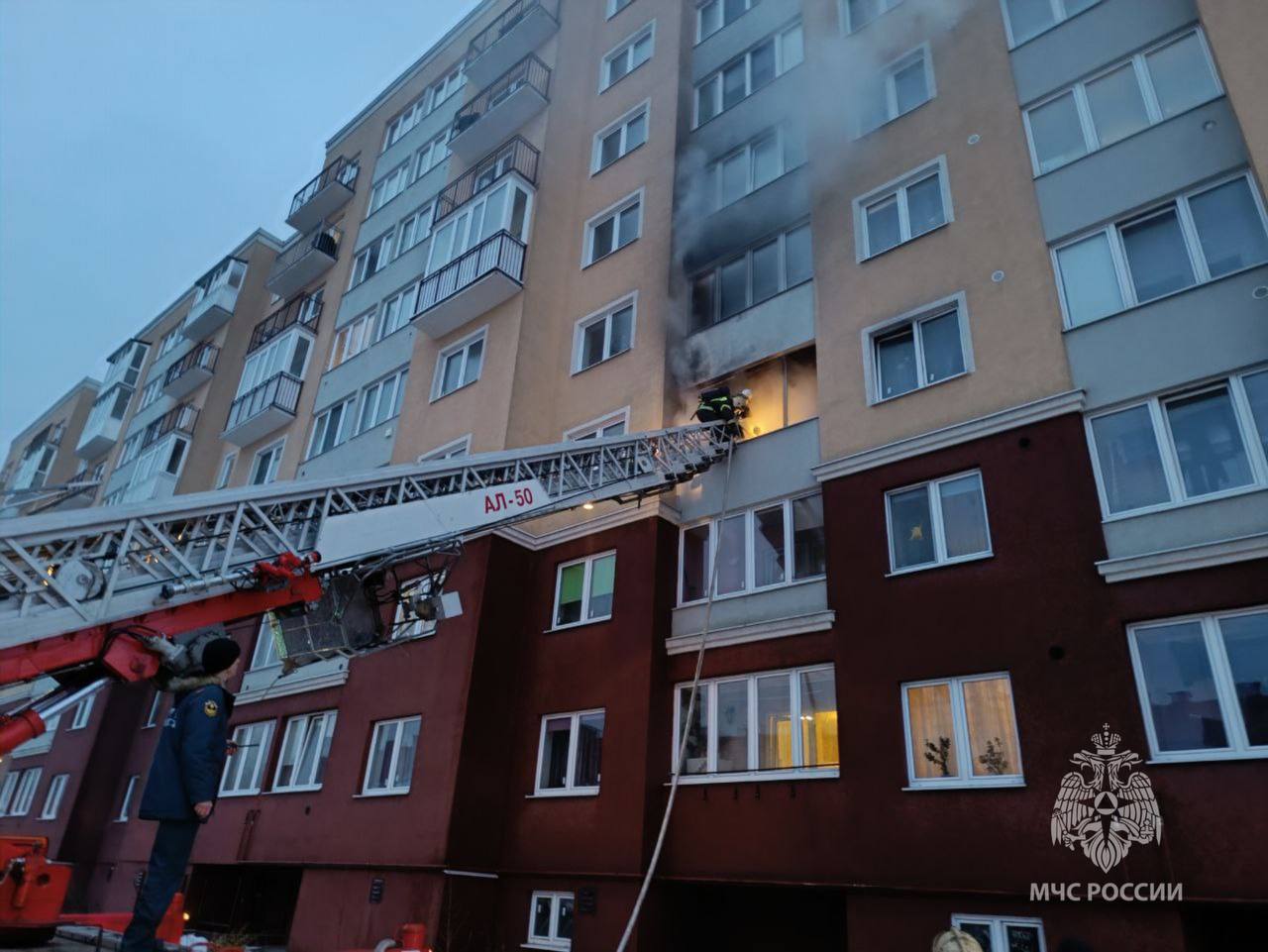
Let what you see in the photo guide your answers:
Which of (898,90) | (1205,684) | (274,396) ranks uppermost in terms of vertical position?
(898,90)

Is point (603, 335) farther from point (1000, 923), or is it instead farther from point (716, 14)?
point (1000, 923)

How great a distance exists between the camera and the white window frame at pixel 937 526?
11.4 meters

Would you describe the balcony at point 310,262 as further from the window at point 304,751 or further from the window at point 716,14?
the window at point 304,751

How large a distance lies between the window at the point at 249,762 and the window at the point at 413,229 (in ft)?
46.3

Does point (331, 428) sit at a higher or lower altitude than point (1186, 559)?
higher

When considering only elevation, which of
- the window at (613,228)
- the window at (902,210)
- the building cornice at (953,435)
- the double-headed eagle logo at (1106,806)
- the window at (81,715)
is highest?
the window at (613,228)

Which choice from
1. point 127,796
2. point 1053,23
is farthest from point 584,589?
point 127,796

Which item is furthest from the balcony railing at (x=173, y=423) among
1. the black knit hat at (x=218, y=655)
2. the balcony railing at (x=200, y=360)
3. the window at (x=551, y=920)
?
the black knit hat at (x=218, y=655)

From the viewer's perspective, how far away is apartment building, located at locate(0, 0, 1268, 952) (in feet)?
32.1

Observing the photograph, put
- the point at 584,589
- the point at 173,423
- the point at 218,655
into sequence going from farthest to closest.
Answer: the point at 173,423
the point at 584,589
the point at 218,655

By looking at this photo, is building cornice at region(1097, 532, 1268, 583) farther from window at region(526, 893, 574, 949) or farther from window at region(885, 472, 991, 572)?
window at region(526, 893, 574, 949)

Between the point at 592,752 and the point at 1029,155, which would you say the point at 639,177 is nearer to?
the point at 1029,155

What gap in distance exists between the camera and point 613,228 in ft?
66.5

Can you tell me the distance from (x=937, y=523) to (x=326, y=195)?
1049 inches
